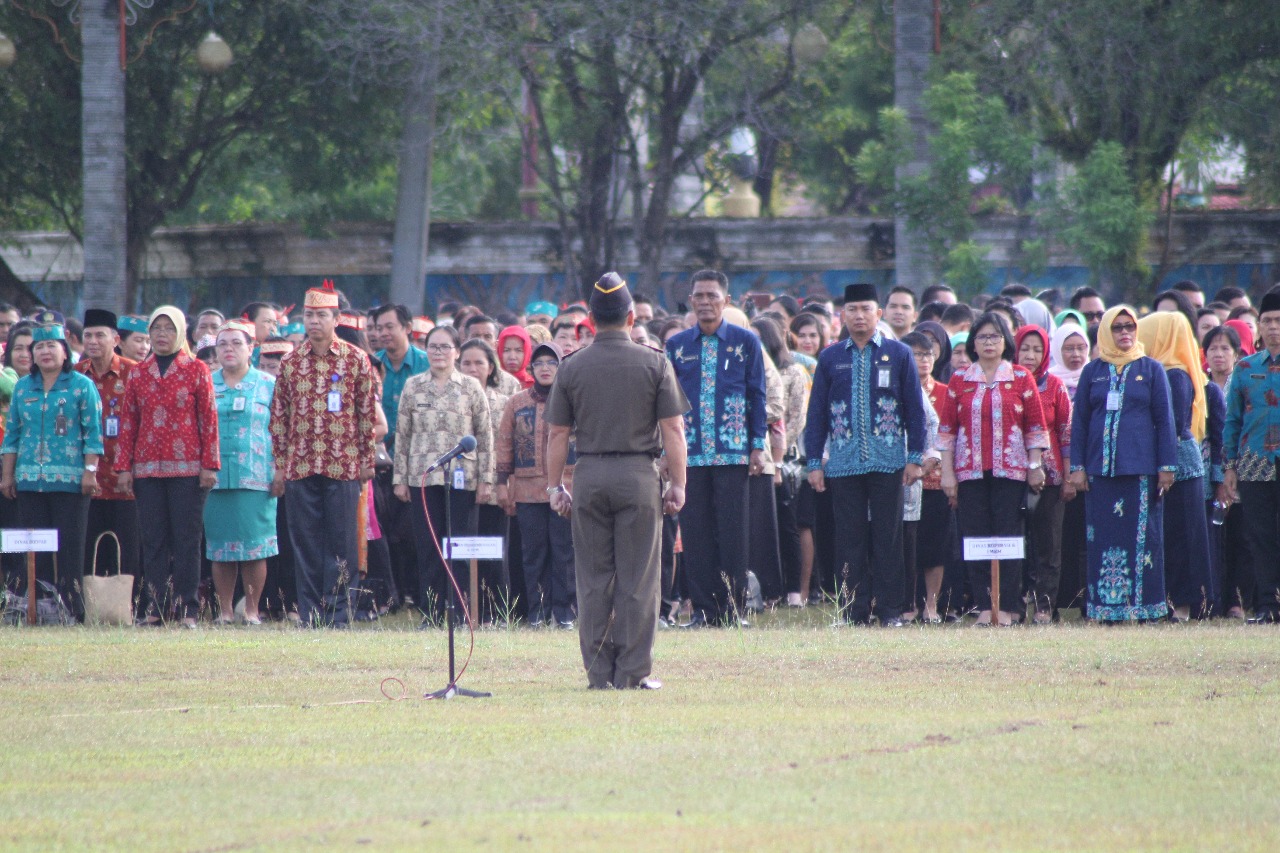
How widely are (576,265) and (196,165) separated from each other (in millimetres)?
4959

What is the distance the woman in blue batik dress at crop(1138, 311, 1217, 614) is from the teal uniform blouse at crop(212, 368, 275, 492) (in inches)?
240

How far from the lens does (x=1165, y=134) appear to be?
21312 millimetres

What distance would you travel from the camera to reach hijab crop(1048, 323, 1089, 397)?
1366 centimetres

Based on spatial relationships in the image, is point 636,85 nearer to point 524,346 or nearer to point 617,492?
point 524,346

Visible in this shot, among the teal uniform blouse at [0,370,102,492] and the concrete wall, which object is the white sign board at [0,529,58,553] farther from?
the concrete wall

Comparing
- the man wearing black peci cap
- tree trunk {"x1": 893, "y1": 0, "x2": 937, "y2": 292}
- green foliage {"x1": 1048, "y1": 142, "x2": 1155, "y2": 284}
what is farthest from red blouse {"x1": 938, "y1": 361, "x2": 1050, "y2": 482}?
green foliage {"x1": 1048, "y1": 142, "x2": 1155, "y2": 284}

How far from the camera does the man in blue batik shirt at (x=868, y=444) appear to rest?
487 inches

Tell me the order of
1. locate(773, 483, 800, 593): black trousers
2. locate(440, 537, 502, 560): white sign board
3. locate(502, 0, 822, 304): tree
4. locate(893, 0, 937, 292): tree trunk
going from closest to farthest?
locate(440, 537, 502, 560): white sign board → locate(773, 483, 800, 593): black trousers → locate(893, 0, 937, 292): tree trunk → locate(502, 0, 822, 304): tree

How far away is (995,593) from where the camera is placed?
40.2 ft

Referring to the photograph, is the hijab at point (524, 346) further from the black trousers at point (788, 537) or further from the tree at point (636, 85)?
the tree at point (636, 85)

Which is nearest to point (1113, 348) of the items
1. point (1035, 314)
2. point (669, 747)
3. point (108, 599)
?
point (1035, 314)

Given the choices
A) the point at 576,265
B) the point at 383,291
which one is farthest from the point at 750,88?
the point at 383,291

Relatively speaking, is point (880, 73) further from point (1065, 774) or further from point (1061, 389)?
point (1065, 774)

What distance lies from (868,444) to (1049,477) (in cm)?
147
